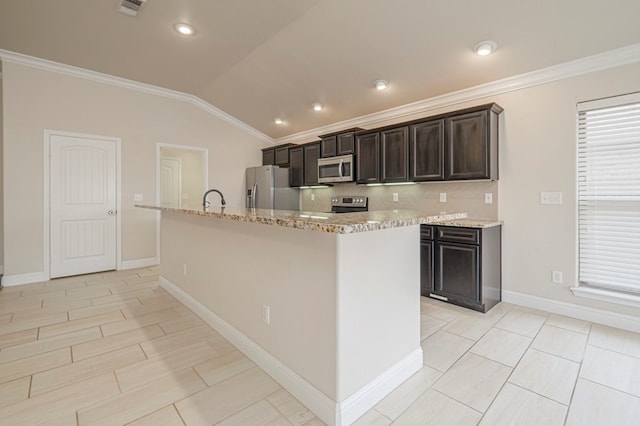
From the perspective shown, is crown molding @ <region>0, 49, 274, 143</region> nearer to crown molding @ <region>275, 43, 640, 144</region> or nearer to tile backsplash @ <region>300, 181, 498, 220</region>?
crown molding @ <region>275, 43, 640, 144</region>

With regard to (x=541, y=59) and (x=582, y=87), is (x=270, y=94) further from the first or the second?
(x=582, y=87)

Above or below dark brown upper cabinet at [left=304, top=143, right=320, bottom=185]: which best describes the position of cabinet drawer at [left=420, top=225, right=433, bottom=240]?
below

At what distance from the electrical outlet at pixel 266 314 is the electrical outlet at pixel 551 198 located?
2946mm

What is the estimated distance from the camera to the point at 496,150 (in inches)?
129

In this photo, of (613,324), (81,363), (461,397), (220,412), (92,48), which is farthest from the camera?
(92,48)

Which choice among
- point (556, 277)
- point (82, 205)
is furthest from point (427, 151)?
point (82, 205)

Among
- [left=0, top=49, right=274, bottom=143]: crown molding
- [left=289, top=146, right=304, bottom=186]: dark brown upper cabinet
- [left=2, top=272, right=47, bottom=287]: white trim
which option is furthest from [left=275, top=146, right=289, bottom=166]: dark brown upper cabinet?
[left=2, top=272, right=47, bottom=287]: white trim

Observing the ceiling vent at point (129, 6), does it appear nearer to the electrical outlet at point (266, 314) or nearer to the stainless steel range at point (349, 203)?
the electrical outlet at point (266, 314)

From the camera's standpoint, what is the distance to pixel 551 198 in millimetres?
2984

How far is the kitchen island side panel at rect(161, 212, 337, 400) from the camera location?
1.52 m

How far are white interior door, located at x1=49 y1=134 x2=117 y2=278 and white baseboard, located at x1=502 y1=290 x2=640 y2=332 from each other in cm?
554

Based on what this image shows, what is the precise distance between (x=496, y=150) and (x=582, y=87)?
867 millimetres

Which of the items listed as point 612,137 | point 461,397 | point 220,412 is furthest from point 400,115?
point 220,412

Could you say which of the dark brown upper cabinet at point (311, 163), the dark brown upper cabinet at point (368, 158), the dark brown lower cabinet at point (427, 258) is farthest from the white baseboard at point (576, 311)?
the dark brown upper cabinet at point (311, 163)
